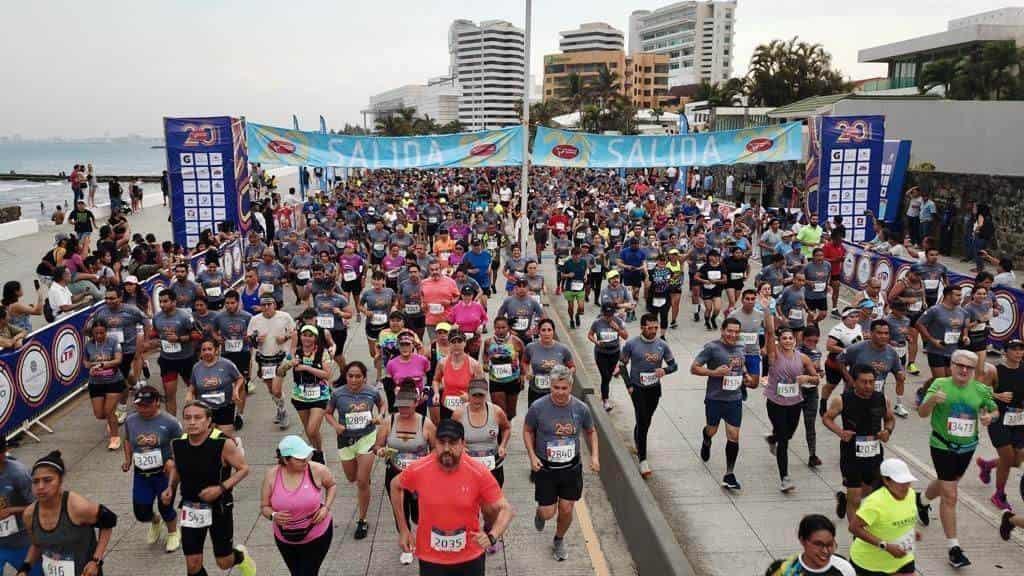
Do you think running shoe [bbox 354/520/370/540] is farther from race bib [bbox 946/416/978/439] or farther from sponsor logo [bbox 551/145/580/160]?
sponsor logo [bbox 551/145/580/160]

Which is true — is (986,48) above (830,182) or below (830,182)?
above

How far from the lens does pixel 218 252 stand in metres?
16.3

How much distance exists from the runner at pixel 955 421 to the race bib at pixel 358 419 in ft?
15.5

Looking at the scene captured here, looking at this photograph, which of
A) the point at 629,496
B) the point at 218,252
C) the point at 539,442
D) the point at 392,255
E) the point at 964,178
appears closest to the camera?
the point at 539,442

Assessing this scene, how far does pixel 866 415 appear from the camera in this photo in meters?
6.58

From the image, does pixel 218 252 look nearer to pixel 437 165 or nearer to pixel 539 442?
pixel 437 165

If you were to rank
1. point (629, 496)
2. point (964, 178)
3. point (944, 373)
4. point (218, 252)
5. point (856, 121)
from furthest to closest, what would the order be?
point (964, 178), point (856, 121), point (218, 252), point (944, 373), point (629, 496)

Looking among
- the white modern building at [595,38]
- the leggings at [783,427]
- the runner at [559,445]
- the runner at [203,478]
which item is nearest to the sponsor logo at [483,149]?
the leggings at [783,427]

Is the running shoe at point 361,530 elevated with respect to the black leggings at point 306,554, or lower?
lower

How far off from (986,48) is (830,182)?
30.8m

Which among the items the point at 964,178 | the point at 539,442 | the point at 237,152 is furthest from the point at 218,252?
the point at 964,178

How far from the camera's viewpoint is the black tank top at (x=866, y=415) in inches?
259

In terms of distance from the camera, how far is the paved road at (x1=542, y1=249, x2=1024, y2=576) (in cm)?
657

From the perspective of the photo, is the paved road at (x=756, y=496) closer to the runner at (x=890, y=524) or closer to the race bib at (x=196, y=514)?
the runner at (x=890, y=524)
